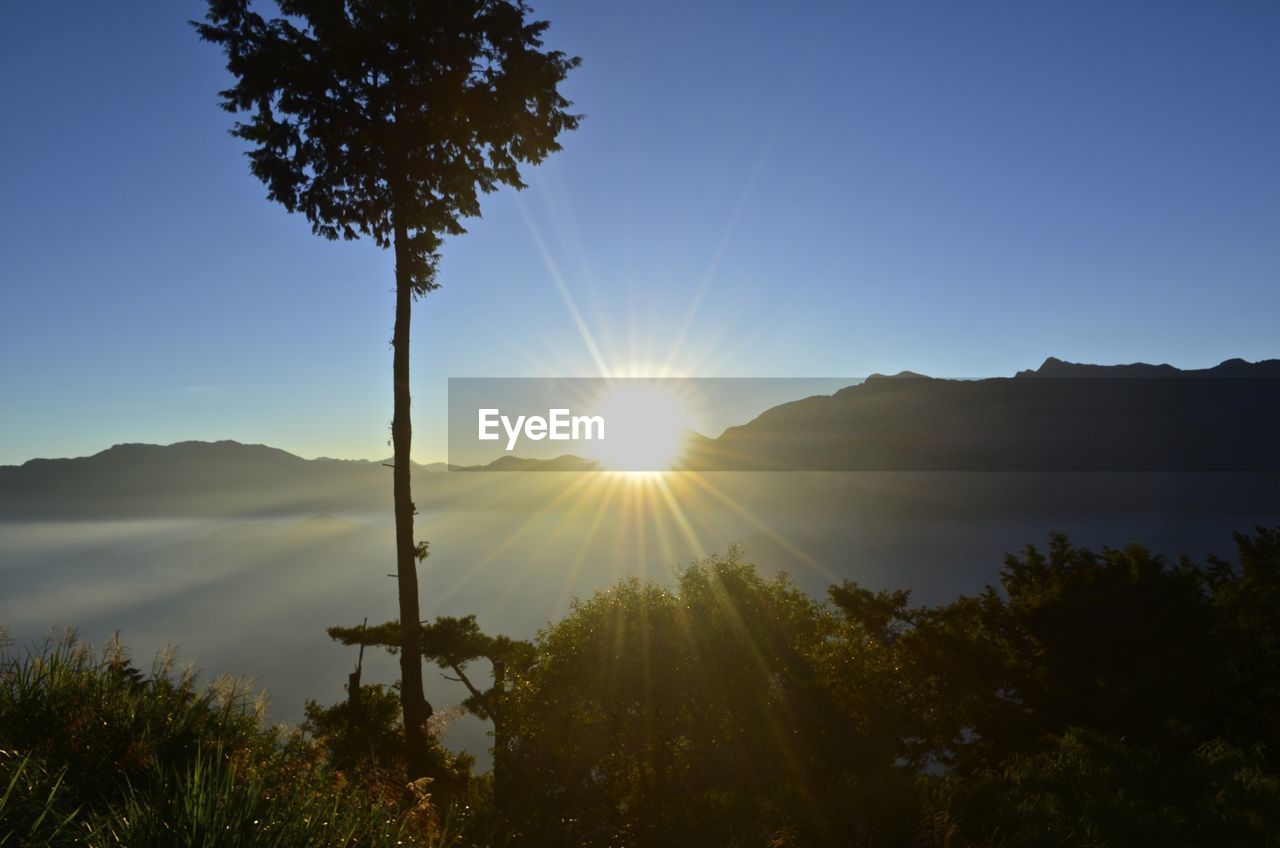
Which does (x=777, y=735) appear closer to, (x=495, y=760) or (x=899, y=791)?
(x=495, y=760)

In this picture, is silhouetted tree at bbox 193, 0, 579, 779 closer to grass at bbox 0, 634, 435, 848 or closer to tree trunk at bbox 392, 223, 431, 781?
tree trunk at bbox 392, 223, 431, 781

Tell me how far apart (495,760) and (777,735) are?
32.4 feet

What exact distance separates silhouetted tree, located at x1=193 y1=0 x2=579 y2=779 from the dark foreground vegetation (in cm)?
757

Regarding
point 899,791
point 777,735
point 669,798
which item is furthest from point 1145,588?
point 899,791

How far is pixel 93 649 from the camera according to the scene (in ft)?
26.3

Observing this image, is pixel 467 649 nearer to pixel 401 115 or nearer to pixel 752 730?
pixel 752 730

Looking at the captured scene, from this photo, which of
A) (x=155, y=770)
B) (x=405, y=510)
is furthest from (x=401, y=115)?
(x=155, y=770)

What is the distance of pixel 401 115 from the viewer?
50.9 ft

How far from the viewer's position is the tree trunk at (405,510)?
15.4 metres

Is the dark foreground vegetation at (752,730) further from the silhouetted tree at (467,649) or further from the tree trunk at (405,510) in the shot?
the tree trunk at (405,510)

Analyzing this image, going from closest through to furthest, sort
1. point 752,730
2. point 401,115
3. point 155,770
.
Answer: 1. point 155,770
2. point 401,115
3. point 752,730

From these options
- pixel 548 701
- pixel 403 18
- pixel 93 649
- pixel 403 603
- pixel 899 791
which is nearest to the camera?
pixel 93 649

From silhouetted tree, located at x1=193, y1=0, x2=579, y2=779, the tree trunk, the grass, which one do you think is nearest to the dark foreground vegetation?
the grass

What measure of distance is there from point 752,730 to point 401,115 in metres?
22.2
